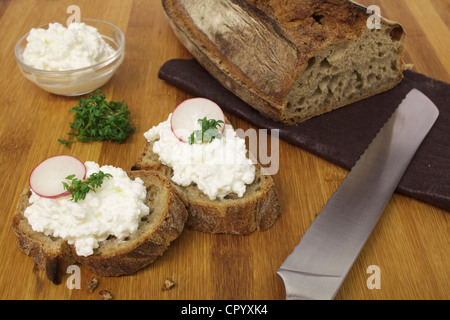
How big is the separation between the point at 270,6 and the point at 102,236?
1.91m

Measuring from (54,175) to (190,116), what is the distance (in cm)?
82

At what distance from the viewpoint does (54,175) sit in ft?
7.70

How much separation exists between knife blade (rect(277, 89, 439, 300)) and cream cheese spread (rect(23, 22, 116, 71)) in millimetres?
2004

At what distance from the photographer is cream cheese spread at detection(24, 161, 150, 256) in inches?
85.8

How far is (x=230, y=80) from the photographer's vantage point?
3205mm

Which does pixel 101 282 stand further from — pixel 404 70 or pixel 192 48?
pixel 404 70

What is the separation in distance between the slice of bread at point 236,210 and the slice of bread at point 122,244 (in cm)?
10

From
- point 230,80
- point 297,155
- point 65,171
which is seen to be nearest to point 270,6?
point 230,80

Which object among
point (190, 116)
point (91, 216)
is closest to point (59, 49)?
point (190, 116)

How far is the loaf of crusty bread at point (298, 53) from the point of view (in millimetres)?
2936

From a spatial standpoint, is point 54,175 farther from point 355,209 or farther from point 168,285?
point 355,209

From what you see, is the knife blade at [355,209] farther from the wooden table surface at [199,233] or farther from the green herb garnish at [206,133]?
the green herb garnish at [206,133]

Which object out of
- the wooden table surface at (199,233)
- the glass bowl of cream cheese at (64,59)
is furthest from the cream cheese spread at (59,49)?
the wooden table surface at (199,233)

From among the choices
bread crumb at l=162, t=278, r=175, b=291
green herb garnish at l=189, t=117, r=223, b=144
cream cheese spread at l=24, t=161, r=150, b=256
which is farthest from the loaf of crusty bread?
bread crumb at l=162, t=278, r=175, b=291
